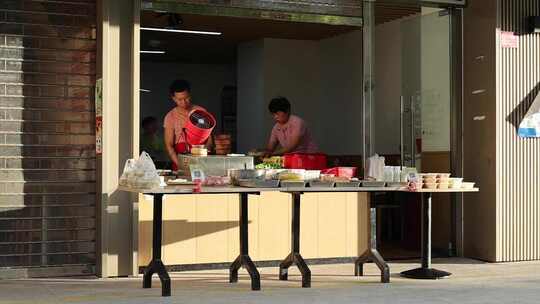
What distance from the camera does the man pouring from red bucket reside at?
796 cm

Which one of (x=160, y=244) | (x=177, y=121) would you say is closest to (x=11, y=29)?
(x=177, y=121)

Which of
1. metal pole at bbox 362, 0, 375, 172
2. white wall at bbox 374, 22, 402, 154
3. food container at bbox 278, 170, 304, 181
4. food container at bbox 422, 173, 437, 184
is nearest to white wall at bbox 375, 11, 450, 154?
white wall at bbox 374, 22, 402, 154

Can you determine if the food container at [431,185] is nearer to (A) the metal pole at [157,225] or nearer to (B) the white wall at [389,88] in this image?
(B) the white wall at [389,88]

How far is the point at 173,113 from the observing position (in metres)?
8.27

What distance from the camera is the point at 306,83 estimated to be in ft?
35.7

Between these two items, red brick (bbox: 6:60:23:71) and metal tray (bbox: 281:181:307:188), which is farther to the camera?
red brick (bbox: 6:60:23:71)

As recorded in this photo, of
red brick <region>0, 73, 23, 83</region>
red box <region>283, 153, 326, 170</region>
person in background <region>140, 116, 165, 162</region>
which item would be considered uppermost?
red brick <region>0, 73, 23, 83</region>

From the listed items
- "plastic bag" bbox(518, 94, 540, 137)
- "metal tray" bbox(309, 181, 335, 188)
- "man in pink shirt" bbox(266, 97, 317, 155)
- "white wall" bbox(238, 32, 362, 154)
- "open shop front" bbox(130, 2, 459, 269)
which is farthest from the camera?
"white wall" bbox(238, 32, 362, 154)

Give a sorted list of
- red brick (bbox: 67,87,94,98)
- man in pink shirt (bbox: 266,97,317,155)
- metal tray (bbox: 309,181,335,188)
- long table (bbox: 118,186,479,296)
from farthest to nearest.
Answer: man in pink shirt (bbox: 266,97,317,155), red brick (bbox: 67,87,94,98), metal tray (bbox: 309,181,335,188), long table (bbox: 118,186,479,296)

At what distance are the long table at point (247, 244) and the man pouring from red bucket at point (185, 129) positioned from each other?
1.24m

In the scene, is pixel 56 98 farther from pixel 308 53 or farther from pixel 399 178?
pixel 308 53

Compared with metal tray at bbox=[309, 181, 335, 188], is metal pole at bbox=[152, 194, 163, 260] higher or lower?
lower

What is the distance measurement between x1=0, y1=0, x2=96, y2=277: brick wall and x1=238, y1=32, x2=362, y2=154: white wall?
3074 mm

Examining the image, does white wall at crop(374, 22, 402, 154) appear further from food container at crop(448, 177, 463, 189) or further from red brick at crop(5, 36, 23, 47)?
red brick at crop(5, 36, 23, 47)
